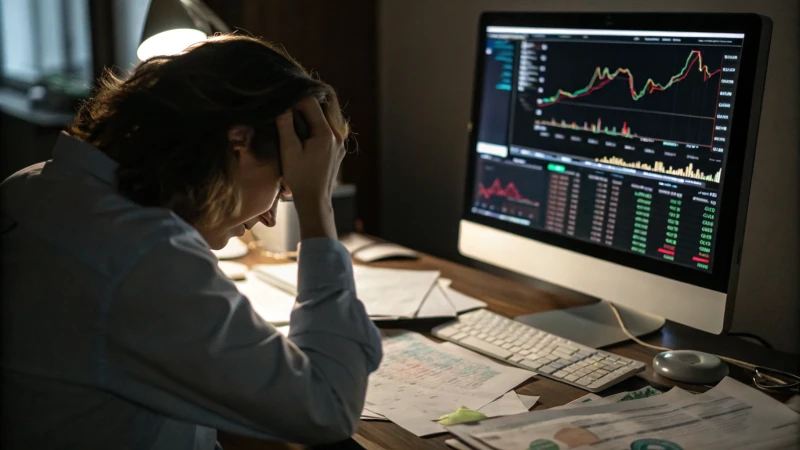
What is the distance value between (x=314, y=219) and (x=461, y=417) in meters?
0.30

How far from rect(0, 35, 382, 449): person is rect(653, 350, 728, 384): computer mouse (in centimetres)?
45

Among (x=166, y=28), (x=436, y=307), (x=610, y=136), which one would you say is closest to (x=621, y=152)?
(x=610, y=136)

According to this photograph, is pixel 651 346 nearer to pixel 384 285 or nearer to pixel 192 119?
pixel 384 285

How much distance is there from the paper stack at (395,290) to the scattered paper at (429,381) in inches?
4.2

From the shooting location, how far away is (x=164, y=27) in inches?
58.8

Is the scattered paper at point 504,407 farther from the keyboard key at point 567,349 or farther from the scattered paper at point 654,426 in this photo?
the keyboard key at point 567,349

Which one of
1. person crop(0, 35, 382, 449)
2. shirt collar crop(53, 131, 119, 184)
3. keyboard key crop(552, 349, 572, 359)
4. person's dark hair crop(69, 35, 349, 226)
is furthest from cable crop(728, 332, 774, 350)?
shirt collar crop(53, 131, 119, 184)

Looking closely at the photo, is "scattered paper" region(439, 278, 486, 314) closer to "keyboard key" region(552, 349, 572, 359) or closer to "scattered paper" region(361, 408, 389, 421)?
"keyboard key" region(552, 349, 572, 359)

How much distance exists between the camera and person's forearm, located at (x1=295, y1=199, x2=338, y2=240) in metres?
0.94

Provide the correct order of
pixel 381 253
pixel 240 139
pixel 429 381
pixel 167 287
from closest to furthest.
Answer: pixel 167 287, pixel 240 139, pixel 429 381, pixel 381 253

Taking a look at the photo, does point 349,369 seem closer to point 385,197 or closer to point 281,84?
point 281,84

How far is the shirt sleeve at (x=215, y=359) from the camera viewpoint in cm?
74

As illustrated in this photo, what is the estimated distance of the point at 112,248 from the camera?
2.45 ft

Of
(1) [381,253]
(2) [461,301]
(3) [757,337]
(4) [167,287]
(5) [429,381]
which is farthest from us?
(1) [381,253]
